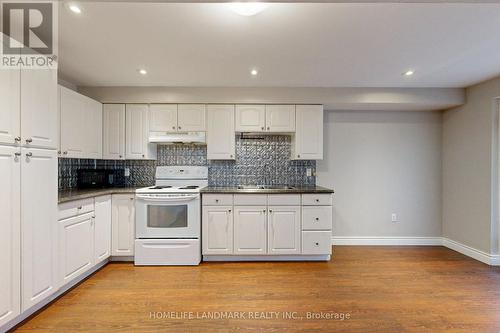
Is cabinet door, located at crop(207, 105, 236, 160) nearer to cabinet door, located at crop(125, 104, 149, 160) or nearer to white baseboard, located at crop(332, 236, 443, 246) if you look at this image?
cabinet door, located at crop(125, 104, 149, 160)

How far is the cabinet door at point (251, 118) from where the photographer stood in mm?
3416

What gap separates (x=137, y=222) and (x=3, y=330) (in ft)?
4.62

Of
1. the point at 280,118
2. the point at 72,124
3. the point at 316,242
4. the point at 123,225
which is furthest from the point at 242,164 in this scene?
the point at 72,124

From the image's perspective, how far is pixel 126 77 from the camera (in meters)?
3.04

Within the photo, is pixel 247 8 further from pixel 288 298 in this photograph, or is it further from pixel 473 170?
pixel 473 170

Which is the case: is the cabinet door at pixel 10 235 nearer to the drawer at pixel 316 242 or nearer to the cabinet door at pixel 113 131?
the cabinet door at pixel 113 131

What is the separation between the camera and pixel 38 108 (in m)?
1.95

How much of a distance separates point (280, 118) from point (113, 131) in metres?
2.28

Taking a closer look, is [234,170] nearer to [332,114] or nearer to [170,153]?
[170,153]

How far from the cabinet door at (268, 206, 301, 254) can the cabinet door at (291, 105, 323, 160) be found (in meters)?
0.80

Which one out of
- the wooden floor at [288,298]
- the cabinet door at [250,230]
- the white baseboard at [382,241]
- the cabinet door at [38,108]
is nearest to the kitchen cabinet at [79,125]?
the cabinet door at [38,108]

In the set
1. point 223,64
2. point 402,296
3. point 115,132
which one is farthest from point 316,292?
point 115,132

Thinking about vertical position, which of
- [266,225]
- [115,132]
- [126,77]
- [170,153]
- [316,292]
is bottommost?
[316,292]

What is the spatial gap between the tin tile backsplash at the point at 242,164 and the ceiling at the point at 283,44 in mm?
916
